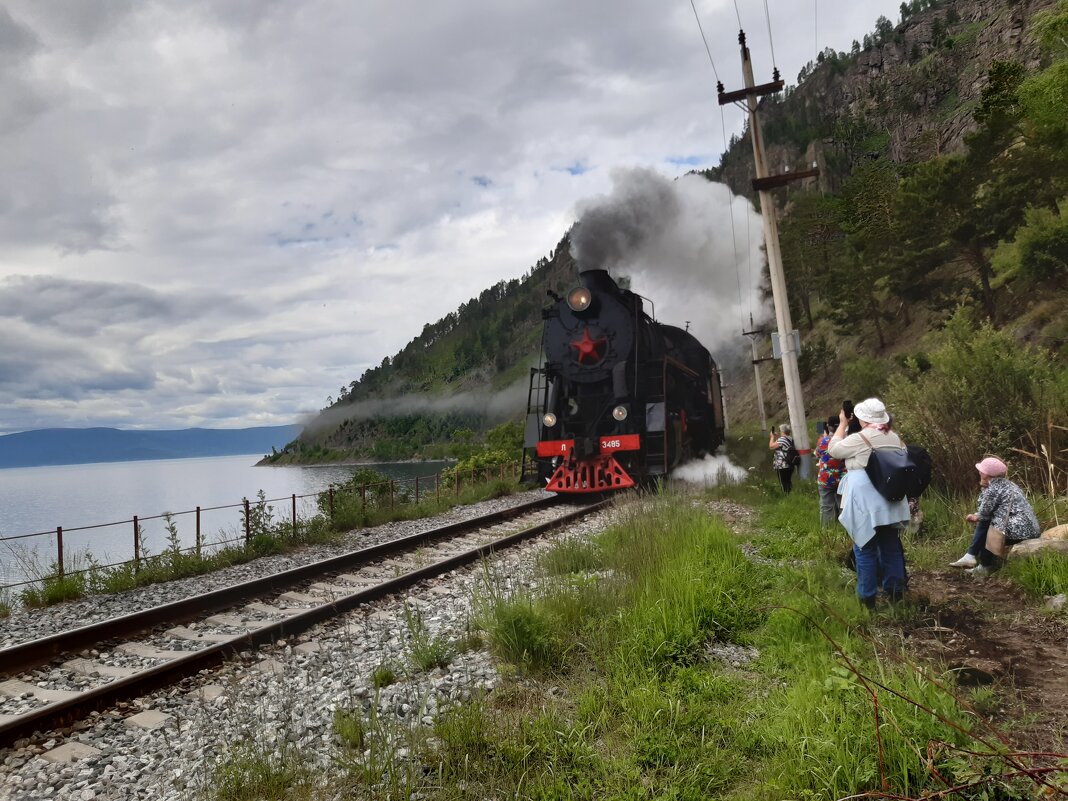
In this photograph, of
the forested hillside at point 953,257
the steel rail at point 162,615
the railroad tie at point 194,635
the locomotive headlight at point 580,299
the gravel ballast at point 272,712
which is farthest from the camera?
the locomotive headlight at point 580,299

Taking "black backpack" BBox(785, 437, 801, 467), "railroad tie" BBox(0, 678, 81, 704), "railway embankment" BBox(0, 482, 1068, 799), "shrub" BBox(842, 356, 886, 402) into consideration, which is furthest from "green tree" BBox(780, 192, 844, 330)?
"railroad tie" BBox(0, 678, 81, 704)

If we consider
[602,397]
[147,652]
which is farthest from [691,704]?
[602,397]

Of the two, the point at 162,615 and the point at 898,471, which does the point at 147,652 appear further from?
the point at 898,471

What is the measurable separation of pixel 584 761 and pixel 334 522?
10.8 meters

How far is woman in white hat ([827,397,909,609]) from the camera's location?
16.3ft

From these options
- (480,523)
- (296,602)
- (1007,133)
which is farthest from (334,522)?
(1007,133)

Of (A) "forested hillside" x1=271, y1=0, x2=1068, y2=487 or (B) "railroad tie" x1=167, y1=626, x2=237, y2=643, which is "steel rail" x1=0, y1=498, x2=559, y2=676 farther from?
(A) "forested hillside" x1=271, y1=0, x2=1068, y2=487

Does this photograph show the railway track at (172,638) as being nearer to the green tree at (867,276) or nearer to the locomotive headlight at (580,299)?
the locomotive headlight at (580,299)

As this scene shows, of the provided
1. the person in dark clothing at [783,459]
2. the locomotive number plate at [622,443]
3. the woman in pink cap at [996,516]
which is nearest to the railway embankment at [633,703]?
the woman in pink cap at [996,516]

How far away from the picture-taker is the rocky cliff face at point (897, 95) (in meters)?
90.7

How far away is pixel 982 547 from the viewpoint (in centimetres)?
606

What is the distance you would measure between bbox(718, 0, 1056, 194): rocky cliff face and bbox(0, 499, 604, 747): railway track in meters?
82.7

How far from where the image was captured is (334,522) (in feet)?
42.5

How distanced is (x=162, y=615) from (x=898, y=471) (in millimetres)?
7062
